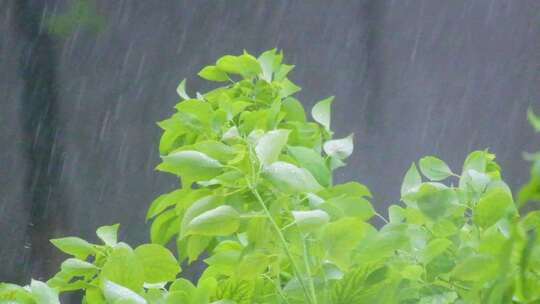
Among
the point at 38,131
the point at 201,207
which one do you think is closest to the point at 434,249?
the point at 201,207

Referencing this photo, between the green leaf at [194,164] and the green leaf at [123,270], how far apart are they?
6 centimetres

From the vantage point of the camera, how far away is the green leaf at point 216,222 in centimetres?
64

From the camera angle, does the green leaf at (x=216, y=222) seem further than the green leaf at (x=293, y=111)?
No

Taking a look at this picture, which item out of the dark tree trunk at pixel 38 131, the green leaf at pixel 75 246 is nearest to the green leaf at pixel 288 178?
the green leaf at pixel 75 246

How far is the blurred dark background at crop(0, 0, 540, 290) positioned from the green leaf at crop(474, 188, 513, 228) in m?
3.75

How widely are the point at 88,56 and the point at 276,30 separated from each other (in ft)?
2.73

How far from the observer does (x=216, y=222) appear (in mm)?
→ 645

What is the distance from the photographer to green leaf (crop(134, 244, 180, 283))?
695 mm

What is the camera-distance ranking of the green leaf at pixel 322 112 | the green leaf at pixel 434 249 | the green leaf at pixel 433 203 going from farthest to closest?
the green leaf at pixel 322 112 → the green leaf at pixel 434 249 → the green leaf at pixel 433 203

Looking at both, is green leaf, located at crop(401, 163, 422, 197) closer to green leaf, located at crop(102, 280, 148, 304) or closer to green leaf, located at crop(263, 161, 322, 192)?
green leaf, located at crop(263, 161, 322, 192)

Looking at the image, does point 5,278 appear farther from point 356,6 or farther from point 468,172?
point 468,172

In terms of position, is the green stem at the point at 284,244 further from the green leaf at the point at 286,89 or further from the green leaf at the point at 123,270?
the green leaf at the point at 286,89

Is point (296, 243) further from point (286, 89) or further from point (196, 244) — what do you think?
point (286, 89)

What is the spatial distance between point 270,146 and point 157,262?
0.12m
